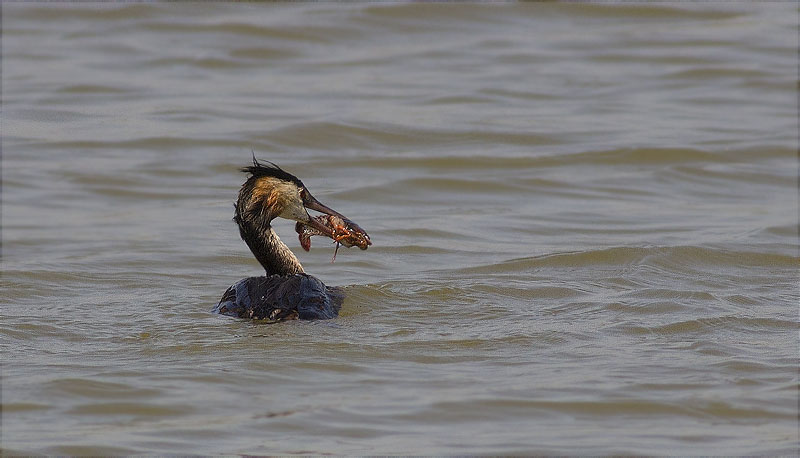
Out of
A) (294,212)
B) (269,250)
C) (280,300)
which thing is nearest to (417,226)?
(294,212)

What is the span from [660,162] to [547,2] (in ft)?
22.8

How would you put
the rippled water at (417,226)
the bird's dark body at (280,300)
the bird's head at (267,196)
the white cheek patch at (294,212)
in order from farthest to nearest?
the white cheek patch at (294,212) < the bird's head at (267,196) < the bird's dark body at (280,300) < the rippled water at (417,226)

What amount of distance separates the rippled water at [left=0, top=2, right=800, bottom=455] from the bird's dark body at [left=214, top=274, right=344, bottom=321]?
0.14 meters

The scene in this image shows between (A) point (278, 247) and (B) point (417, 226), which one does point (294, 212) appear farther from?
(B) point (417, 226)

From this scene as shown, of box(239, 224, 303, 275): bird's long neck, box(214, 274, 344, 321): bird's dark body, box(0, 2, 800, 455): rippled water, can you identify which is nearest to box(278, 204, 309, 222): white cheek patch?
box(239, 224, 303, 275): bird's long neck

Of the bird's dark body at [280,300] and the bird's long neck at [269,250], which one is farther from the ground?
the bird's long neck at [269,250]

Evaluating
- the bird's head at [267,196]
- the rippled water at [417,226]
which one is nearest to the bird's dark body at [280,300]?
the rippled water at [417,226]

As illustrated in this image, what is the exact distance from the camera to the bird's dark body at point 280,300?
27.4ft

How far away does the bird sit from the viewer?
27.6 feet

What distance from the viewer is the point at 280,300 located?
8.41 meters

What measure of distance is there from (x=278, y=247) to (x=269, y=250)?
74 mm

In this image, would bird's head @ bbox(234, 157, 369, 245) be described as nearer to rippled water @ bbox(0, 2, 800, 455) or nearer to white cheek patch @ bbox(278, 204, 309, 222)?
white cheek patch @ bbox(278, 204, 309, 222)

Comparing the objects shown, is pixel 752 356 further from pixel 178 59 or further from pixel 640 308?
pixel 178 59

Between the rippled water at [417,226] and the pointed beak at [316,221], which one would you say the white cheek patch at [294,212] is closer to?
the pointed beak at [316,221]
